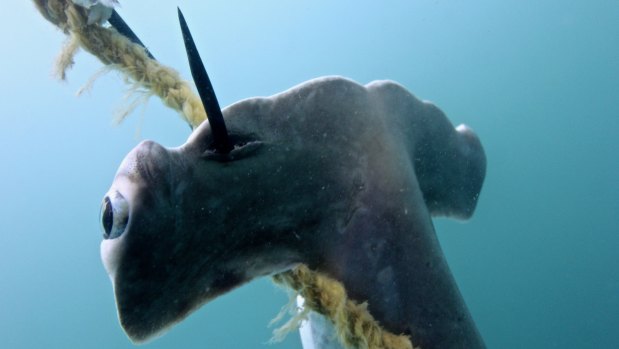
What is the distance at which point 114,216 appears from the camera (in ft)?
4.51

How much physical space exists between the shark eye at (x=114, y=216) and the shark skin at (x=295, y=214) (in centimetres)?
1

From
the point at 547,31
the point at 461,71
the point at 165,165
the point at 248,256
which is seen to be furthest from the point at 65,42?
the point at 461,71

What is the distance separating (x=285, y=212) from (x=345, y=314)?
445 millimetres

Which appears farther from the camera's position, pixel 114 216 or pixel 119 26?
pixel 119 26

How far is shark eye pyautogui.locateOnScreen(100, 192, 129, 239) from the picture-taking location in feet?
4.50

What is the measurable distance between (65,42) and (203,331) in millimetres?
35961

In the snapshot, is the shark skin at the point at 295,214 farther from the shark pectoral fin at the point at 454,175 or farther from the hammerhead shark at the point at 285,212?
the shark pectoral fin at the point at 454,175

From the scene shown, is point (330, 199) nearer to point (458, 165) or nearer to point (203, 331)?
point (458, 165)

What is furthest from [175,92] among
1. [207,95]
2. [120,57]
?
[207,95]

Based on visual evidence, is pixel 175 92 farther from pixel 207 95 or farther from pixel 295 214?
pixel 295 214

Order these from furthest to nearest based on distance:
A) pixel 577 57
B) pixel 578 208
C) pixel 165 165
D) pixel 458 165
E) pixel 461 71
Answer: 1. pixel 461 71
2. pixel 577 57
3. pixel 578 208
4. pixel 458 165
5. pixel 165 165

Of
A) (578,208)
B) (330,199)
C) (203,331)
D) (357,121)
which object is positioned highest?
(357,121)

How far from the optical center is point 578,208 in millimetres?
31266

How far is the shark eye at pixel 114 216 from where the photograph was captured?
1.37 m
